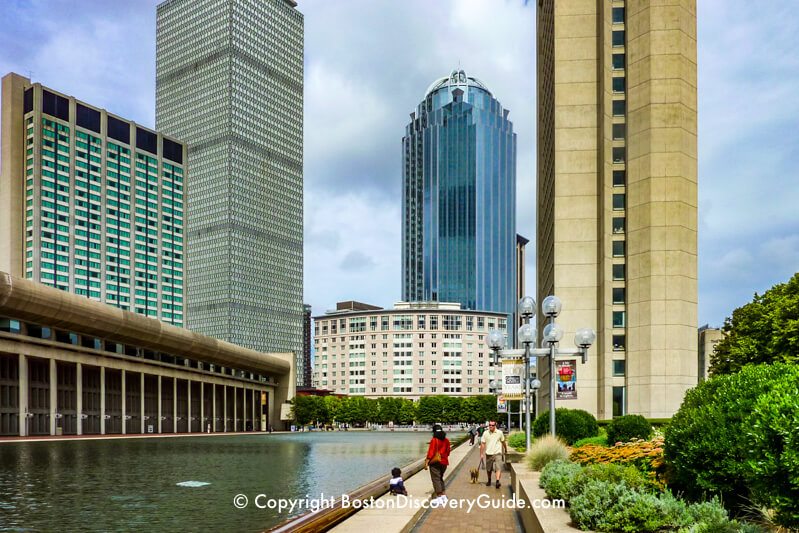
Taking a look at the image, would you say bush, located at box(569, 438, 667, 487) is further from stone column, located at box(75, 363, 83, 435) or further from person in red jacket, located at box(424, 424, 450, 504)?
stone column, located at box(75, 363, 83, 435)

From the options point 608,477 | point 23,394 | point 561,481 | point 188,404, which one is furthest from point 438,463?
point 188,404

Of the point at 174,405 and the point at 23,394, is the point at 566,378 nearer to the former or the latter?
the point at 23,394

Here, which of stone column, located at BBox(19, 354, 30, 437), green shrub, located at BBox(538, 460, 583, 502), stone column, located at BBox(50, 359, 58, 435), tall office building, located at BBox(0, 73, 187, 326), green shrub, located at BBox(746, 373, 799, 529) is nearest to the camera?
green shrub, located at BBox(746, 373, 799, 529)

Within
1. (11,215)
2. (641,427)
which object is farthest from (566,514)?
(11,215)

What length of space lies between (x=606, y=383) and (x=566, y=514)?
5326 centimetres

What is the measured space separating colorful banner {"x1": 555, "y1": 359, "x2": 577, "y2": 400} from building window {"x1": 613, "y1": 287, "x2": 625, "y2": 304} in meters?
32.4

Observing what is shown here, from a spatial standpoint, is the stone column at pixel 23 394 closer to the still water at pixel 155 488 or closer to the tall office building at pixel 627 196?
the still water at pixel 155 488

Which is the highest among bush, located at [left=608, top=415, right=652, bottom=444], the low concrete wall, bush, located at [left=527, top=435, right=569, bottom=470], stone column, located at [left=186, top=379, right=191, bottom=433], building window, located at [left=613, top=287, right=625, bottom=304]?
building window, located at [left=613, top=287, right=625, bottom=304]

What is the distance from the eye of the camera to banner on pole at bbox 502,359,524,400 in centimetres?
2969

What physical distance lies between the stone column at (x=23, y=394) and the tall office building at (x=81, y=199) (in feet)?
317

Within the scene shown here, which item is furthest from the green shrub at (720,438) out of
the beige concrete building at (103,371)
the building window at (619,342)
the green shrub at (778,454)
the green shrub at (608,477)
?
the beige concrete building at (103,371)

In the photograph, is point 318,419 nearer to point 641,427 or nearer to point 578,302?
point 578,302

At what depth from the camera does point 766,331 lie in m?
50.8

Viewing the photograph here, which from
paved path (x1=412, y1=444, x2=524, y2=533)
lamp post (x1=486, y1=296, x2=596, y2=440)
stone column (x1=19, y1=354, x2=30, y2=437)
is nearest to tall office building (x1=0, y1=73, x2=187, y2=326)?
stone column (x1=19, y1=354, x2=30, y2=437)
